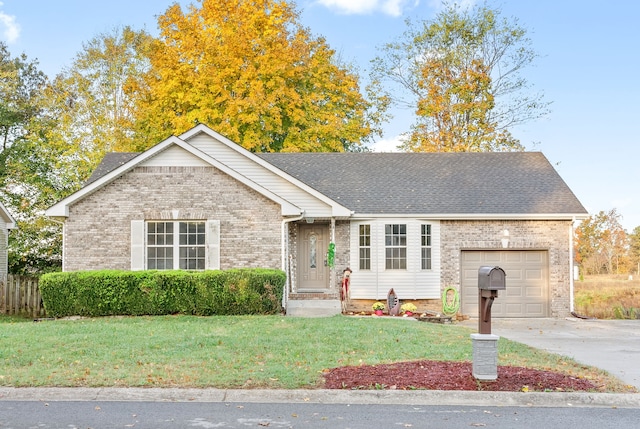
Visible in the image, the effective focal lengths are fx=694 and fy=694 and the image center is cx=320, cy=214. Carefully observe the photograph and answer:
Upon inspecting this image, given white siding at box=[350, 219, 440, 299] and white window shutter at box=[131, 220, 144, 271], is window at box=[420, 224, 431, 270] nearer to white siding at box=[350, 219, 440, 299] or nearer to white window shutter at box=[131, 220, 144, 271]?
white siding at box=[350, 219, 440, 299]

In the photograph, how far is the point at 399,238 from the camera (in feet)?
70.8

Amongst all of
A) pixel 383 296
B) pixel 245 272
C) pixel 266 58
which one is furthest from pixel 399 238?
pixel 266 58

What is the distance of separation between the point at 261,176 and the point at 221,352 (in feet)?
36.1

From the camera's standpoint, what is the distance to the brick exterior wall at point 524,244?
69.9 ft

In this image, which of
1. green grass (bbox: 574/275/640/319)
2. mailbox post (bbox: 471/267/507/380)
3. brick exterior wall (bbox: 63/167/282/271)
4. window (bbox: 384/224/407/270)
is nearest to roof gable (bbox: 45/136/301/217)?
brick exterior wall (bbox: 63/167/282/271)

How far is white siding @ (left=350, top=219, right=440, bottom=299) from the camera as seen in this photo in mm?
21312

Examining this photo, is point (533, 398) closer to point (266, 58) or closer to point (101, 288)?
point (101, 288)

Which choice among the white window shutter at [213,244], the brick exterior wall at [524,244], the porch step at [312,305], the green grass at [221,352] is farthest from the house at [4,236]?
the brick exterior wall at [524,244]

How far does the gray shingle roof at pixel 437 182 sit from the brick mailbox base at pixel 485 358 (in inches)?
507

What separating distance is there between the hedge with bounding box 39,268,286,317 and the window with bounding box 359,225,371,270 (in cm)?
452

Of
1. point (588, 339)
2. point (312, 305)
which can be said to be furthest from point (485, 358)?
point (312, 305)

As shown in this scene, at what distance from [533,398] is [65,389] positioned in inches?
218

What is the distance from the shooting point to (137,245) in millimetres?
19078

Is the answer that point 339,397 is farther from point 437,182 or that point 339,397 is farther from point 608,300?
point 608,300
